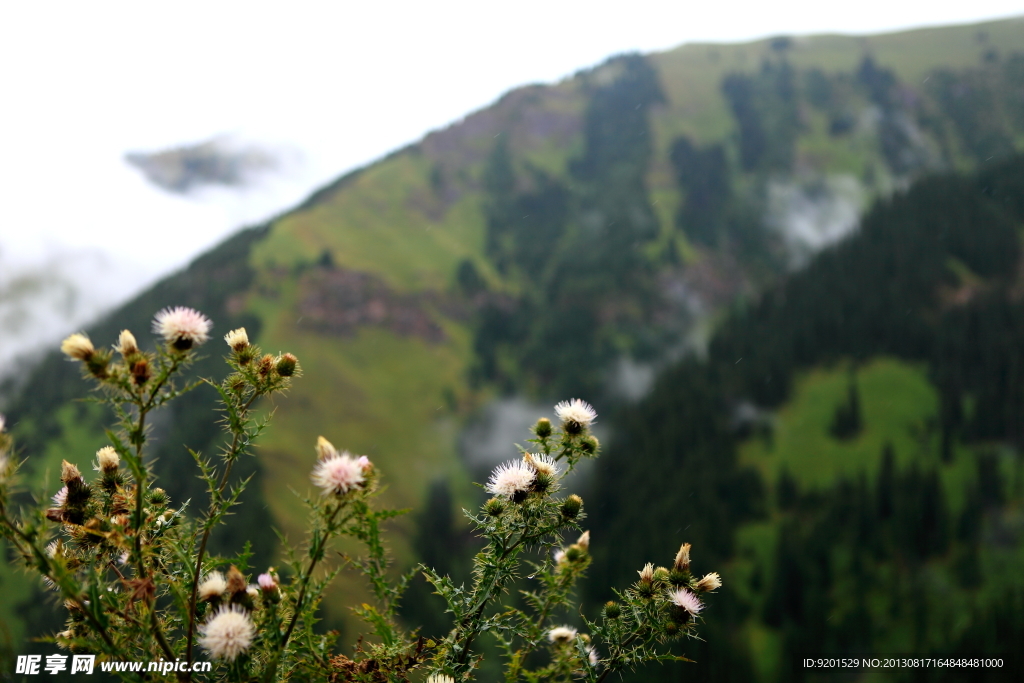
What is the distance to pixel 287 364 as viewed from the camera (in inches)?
135

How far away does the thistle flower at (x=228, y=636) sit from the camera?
98.9 inches

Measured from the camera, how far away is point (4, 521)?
7.56ft

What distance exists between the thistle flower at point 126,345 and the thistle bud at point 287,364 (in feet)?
2.13

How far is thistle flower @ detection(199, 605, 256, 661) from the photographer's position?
2.51 m

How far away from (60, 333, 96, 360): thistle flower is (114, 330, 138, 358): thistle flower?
11 cm

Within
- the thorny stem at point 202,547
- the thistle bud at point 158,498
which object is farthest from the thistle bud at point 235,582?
the thistle bud at point 158,498

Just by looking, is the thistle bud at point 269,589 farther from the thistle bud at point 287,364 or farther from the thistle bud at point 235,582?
the thistle bud at point 287,364

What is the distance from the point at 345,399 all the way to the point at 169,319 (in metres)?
166

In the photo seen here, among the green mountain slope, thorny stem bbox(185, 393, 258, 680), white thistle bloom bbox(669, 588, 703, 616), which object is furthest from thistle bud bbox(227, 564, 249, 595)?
the green mountain slope

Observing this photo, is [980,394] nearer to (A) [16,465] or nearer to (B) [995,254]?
(B) [995,254]

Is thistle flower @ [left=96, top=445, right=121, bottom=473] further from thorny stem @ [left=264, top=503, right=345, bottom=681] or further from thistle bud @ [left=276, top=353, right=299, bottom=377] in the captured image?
thorny stem @ [left=264, top=503, right=345, bottom=681]

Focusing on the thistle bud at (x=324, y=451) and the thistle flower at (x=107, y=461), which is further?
the thistle flower at (x=107, y=461)
